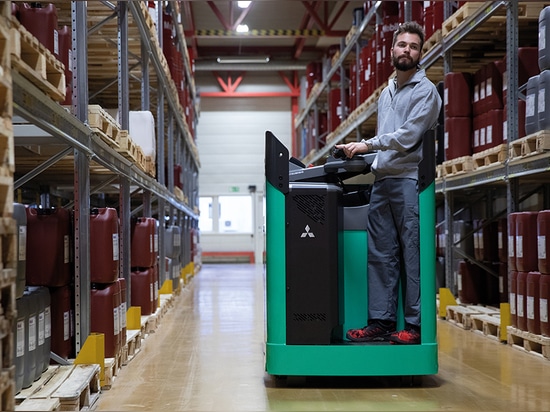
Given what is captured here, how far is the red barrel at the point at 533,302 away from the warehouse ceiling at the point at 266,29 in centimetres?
1324

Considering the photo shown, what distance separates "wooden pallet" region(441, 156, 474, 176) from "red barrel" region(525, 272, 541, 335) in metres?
1.95

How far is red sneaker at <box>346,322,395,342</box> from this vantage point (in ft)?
14.9

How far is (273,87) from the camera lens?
24.6 metres

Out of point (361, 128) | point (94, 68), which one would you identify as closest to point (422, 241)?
point (94, 68)

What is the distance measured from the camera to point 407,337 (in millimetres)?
4449

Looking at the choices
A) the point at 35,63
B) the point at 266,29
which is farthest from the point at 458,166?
the point at 266,29

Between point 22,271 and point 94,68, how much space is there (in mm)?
5678

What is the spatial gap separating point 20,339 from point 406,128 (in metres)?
2.68

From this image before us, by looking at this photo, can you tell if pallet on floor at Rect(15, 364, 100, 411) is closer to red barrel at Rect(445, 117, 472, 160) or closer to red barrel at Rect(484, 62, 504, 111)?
red barrel at Rect(484, 62, 504, 111)

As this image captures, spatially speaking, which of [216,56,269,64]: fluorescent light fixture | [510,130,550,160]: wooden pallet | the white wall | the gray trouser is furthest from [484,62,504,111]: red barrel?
the white wall

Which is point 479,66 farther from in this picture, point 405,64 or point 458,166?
point 405,64

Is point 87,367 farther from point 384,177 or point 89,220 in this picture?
point 384,177

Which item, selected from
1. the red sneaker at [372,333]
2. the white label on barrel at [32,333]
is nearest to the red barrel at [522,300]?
the red sneaker at [372,333]

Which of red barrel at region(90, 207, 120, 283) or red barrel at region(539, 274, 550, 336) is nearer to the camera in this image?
red barrel at region(90, 207, 120, 283)
